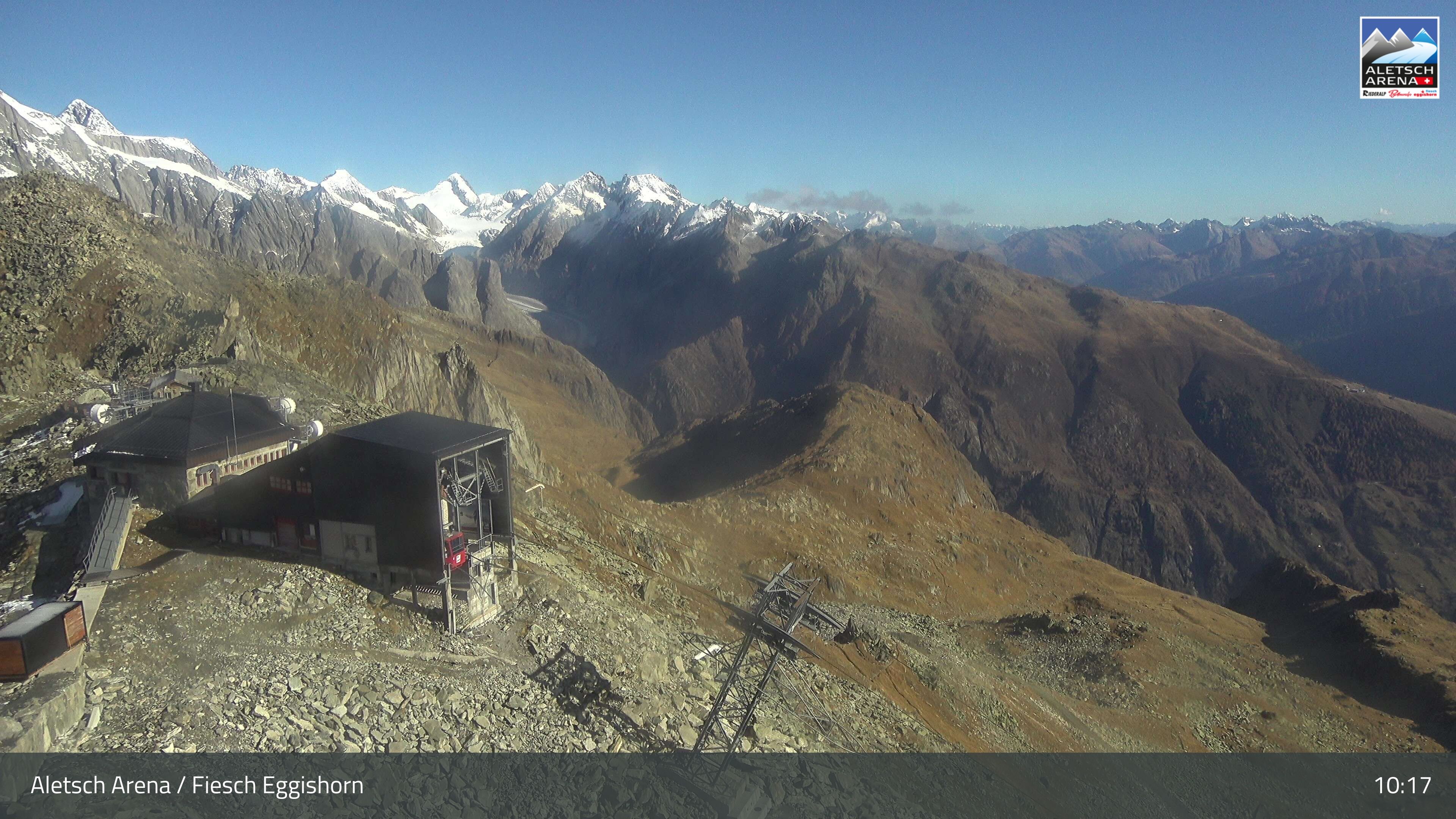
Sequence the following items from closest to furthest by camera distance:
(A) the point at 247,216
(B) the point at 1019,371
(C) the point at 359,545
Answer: (C) the point at 359,545
(B) the point at 1019,371
(A) the point at 247,216

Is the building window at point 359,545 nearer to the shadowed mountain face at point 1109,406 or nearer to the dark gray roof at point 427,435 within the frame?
the dark gray roof at point 427,435

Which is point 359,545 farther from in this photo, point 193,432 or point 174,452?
point 193,432

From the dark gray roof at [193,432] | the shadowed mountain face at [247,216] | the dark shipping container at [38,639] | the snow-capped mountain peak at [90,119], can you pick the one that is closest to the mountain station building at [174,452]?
the dark gray roof at [193,432]

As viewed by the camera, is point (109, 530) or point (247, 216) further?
point (247, 216)

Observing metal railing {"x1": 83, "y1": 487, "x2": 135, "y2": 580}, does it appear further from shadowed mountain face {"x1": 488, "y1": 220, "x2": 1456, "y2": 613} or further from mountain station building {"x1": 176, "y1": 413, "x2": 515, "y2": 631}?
shadowed mountain face {"x1": 488, "y1": 220, "x2": 1456, "y2": 613}

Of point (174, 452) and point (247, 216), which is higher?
point (247, 216)

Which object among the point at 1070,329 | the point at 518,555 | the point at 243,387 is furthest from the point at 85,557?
the point at 1070,329

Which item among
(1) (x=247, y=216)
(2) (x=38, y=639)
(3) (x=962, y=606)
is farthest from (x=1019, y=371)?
(1) (x=247, y=216)
